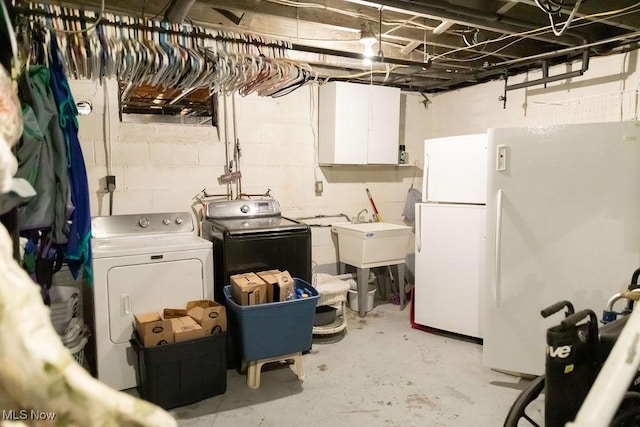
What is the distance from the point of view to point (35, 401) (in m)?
0.52

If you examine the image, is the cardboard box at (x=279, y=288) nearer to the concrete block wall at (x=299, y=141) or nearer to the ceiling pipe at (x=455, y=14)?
the concrete block wall at (x=299, y=141)

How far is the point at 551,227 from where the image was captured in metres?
2.62

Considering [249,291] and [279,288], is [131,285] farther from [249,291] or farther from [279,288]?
[279,288]

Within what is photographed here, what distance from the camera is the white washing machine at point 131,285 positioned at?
2529mm

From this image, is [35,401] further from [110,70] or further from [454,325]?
[454,325]

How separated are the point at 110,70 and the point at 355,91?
2.40 m

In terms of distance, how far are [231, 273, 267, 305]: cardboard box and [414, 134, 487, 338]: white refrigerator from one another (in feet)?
5.28

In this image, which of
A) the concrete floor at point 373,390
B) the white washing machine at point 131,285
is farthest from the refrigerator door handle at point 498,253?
the white washing machine at point 131,285

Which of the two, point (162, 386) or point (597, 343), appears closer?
point (597, 343)

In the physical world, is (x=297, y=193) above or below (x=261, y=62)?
below

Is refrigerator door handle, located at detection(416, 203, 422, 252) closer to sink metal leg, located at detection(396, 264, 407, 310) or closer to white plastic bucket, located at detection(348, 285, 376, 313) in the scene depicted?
sink metal leg, located at detection(396, 264, 407, 310)

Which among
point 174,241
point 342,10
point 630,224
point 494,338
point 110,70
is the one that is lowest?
point 494,338

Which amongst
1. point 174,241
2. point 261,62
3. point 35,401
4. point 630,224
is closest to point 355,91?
point 261,62

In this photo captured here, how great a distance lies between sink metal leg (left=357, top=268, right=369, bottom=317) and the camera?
398 cm
